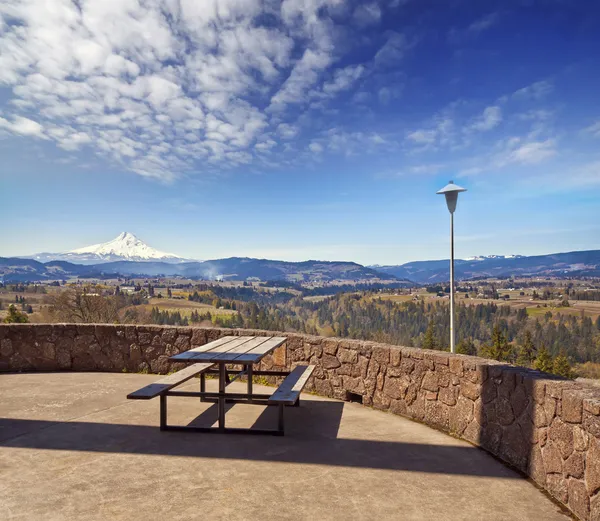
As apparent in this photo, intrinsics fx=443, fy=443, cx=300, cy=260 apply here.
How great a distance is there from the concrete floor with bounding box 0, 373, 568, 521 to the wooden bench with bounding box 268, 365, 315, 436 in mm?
314

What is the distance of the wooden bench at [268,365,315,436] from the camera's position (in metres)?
4.24

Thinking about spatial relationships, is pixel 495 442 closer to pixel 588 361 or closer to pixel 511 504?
pixel 511 504

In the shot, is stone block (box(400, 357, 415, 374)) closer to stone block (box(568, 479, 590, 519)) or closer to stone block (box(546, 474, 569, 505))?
stone block (box(546, 474, 569, 505))

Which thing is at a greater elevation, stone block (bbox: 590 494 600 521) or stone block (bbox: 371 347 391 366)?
stone block (bbox: 371 347 391 366)

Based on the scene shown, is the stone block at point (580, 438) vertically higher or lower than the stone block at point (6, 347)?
higher

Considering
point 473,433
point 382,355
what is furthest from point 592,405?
point 382,355

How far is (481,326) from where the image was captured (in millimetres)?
128125

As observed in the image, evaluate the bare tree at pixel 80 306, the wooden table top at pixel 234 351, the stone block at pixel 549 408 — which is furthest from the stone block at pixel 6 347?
the bare tree at pixel 80 306

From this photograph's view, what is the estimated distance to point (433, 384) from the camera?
15.2ft

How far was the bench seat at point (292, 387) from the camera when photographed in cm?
423

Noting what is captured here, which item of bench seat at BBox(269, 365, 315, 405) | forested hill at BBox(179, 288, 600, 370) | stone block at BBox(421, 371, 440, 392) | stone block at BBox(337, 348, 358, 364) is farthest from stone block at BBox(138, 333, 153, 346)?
forested hill at BBox(179, 288, 600, 370)

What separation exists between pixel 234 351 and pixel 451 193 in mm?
4476

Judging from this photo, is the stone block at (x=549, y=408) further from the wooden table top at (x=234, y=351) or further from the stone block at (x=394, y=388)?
the wooden table top at (x=234, y=351)

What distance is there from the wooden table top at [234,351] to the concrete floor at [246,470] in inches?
29.2
